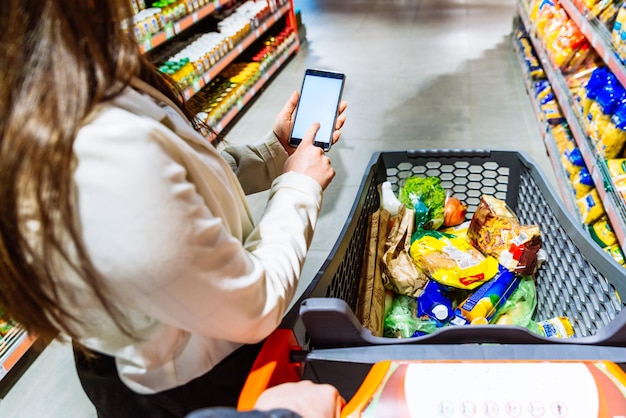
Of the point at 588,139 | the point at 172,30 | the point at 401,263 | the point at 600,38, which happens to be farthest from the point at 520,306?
the point at 172,30

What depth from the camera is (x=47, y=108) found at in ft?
1.54

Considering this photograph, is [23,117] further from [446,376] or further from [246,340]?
[446,376]

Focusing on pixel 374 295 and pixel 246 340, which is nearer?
pixel 246 340

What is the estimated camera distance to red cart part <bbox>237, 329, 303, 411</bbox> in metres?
0.72

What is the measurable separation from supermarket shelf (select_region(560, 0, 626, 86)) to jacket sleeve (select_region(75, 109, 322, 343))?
1.72m

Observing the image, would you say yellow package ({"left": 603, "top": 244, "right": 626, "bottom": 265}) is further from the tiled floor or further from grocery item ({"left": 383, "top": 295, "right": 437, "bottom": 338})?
grocery item ({"left": 383, "top": 295, "right": 437, "bottom": 338})

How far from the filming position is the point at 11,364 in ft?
5.64

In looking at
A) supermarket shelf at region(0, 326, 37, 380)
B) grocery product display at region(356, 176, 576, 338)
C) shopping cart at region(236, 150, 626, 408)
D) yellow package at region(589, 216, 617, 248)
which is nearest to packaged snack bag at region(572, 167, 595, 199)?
yellow package at region(589, 216, 617, 248)

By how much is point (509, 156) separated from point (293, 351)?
0.87m

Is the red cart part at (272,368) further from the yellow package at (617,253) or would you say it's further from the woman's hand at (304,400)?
the yellow package at (617,253)

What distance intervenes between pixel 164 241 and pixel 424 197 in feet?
3.42

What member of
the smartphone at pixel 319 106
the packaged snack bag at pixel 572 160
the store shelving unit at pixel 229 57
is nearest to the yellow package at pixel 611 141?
the packaged snack bag at pixel 572 160

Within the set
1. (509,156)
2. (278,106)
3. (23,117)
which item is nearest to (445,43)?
(278,106)

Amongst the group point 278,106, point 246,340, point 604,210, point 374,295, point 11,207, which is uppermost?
point 11,207
